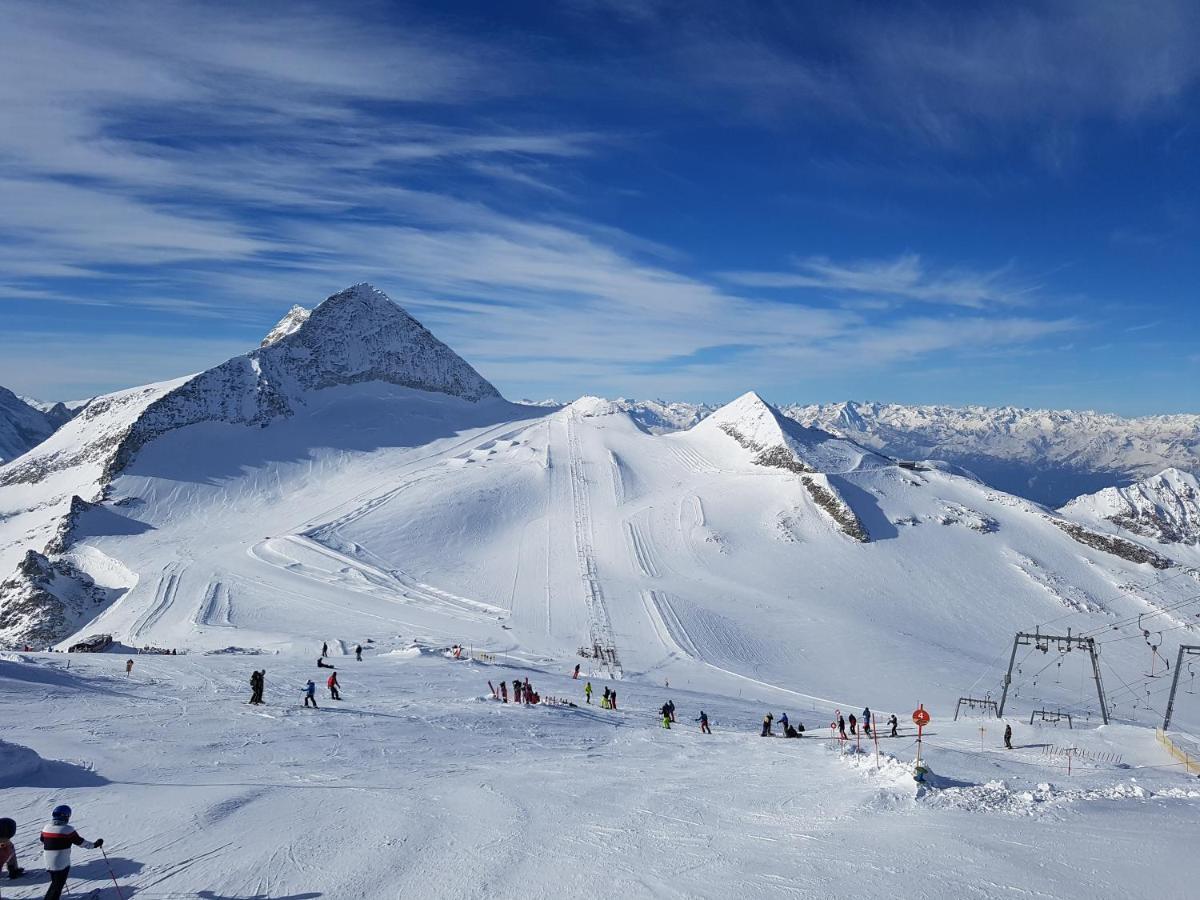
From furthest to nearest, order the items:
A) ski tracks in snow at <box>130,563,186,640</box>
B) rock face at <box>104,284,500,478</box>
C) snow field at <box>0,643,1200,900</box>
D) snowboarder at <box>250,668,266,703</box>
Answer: rock face at <box>104,284,500,478</box>
ski tracks in snow at <box>130,563,186,640</box>
snowboarder at <box>250,668,266,703</box>
snow field at <box>0,643,1200,900</box>

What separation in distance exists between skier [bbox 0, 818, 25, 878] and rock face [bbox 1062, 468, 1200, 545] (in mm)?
120211

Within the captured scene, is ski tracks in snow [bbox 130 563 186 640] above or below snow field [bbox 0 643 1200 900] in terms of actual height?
below

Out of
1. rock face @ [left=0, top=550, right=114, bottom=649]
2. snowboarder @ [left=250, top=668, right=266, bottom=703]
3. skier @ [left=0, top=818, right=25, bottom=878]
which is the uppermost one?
skier @ [left=0, top=818, right=25, bottom=878]

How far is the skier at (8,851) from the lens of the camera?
8.44m

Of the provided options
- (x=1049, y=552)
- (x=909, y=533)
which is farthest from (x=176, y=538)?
(x=1049, y=552)

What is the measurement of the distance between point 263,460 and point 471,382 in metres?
63.9

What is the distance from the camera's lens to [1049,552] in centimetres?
A: 7931

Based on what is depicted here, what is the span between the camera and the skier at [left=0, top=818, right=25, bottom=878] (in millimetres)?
8438

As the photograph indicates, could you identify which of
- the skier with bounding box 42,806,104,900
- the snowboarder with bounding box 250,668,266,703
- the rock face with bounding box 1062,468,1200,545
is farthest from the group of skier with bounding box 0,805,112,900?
the rock face with bounding box 1062,468,1200,545

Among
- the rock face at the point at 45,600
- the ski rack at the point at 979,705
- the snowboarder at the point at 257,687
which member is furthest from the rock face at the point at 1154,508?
the rock face at the point at 45,600

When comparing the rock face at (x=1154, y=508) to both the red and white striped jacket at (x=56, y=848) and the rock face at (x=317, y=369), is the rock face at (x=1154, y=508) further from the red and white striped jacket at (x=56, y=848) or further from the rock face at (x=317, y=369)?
the red and white striped jacket at (x=56, y=848)

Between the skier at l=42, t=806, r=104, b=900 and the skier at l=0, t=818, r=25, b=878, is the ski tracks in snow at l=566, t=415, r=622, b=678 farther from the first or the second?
the skier at l=42, t=806, r=104, b=900

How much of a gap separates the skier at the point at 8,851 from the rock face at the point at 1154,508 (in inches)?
4733

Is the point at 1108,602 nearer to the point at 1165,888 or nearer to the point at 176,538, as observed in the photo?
the point at 1165,888
